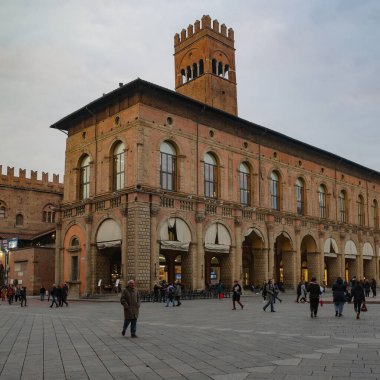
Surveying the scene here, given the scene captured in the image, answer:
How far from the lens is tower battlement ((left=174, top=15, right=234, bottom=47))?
54.4 meters

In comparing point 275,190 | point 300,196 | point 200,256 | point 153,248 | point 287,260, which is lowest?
point 287,260

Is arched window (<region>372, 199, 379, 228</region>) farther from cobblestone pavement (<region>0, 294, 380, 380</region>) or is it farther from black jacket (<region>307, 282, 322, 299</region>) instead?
cobblestone pavement (<region>0, 294, 380, 380</region>)

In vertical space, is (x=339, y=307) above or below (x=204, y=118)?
below

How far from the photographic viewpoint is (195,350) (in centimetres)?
1159

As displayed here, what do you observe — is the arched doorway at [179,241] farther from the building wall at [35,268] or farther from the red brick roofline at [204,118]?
the building wall at [35,268]

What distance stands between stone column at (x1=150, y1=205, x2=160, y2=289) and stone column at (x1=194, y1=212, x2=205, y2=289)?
391cm

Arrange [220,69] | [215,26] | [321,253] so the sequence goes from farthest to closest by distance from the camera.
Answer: [215,26] < [220,69] < [321,253]

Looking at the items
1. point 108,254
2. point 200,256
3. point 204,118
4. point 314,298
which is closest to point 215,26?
point 204,118

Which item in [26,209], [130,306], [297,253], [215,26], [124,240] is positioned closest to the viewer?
[130,306]

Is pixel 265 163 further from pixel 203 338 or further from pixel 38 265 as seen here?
pixel 203 338

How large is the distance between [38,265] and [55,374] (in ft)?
124

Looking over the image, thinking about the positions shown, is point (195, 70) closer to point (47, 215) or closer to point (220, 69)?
point (220, 69)

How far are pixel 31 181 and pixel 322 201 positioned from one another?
113 ft

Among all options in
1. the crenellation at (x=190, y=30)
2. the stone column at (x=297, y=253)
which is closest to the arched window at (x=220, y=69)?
the crenellation at (x=190, y=30)
